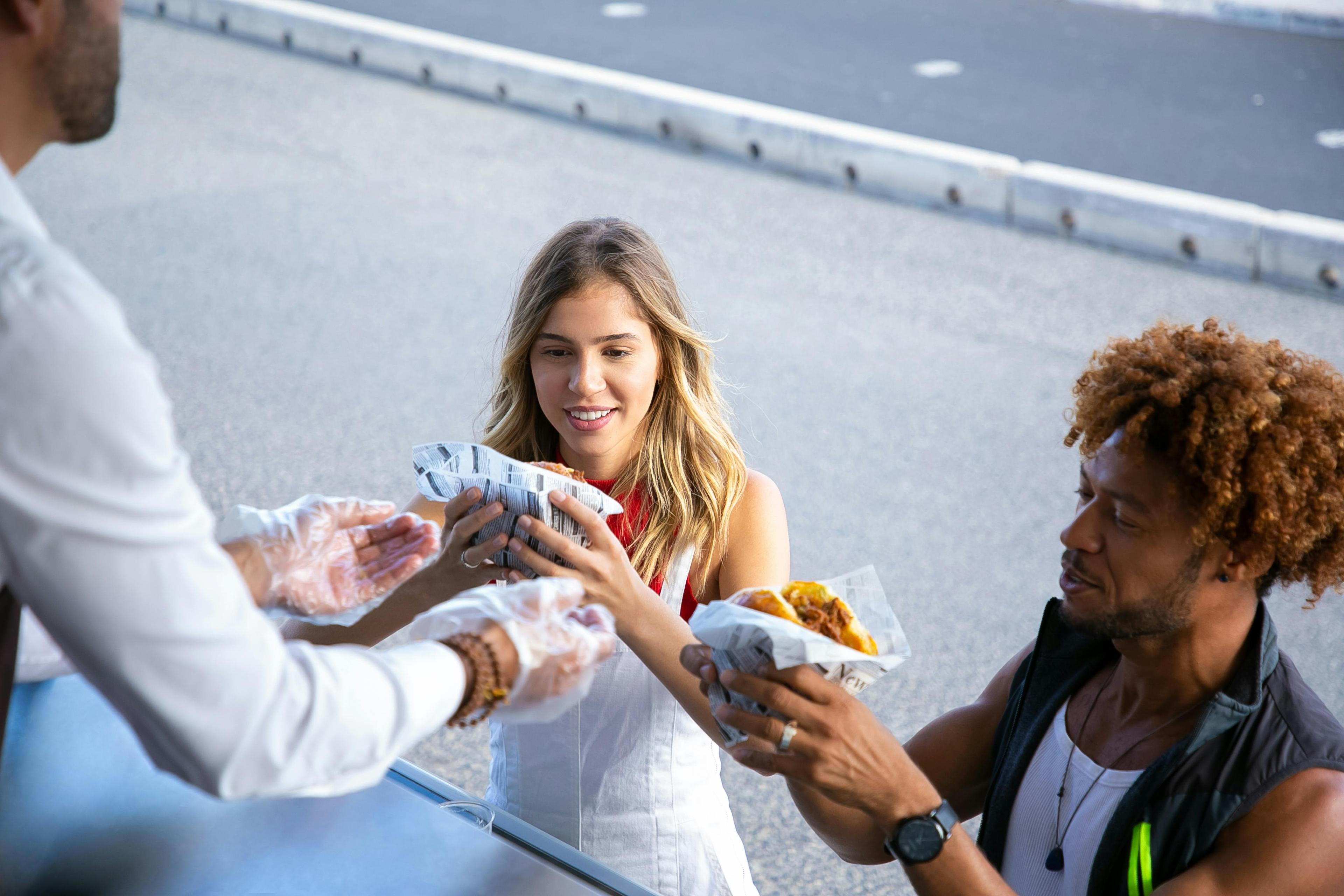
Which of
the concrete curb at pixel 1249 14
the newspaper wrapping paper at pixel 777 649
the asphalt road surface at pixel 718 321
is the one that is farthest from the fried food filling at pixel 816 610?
the concrete curb at pixel 1249 14

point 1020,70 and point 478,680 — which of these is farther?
point 1020,70

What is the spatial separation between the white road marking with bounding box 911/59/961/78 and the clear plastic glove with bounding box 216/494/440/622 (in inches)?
300

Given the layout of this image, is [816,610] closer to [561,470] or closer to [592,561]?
[592,561]

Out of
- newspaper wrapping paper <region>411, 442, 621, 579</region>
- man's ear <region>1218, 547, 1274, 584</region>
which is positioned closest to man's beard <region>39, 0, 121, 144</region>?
newspaper wrapping paper <region>411, 442, 621, 579</region>

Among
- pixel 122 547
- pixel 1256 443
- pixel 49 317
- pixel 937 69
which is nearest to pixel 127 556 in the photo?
pixel 122 547

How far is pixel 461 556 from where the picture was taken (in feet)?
6.26

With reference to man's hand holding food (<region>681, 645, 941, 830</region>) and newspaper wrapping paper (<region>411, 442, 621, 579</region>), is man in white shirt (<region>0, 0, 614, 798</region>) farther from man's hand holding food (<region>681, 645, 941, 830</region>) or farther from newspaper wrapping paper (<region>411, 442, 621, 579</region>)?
newspaper wrapping paper (<region>411, 442, 621, 579</region>)

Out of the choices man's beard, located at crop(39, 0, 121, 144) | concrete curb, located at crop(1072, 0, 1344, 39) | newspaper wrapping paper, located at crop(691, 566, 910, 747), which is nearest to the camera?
man's beard, located at crop(39, 0, 121, 144)

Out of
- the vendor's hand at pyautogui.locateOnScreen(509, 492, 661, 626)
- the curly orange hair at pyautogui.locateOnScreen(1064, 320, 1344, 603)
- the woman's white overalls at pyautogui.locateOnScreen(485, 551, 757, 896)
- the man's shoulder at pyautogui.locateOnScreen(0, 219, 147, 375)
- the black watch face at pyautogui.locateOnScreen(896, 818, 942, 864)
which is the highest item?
the man's shoulder at pyautogui.locateOnScreen(0, 219, 147, 375)

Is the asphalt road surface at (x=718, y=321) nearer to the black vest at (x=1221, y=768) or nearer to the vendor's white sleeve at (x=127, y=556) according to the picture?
the black vest at (x=1221, y=768)

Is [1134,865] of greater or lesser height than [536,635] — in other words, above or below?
below

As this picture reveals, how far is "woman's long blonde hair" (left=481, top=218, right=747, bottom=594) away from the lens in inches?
84.7

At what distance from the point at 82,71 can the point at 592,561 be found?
0.94m

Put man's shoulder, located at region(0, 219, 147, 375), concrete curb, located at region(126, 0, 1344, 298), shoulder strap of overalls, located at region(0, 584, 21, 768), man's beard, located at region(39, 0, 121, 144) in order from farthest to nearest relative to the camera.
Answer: concrete curb, located at region(126, 0, 1344, 298) < shoulder strap of overalls, located at region(0, 584, 21, 768) < man's beard, located at region(39, 0, 121, 144) < man's shoulder, located at region(0, 219, 147, 375)
